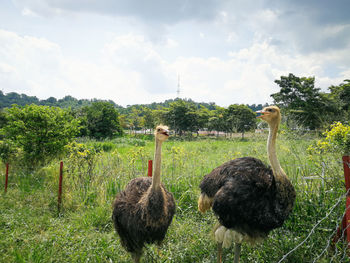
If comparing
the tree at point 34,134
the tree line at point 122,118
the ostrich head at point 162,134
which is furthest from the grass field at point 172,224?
the ostrich head at point 162,134

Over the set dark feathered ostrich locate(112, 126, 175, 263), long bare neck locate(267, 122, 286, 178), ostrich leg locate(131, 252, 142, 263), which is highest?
long bare neck locate(267, 122, 286, 178)

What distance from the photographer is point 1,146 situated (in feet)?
24.0

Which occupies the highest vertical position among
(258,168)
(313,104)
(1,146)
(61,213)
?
(313,104)

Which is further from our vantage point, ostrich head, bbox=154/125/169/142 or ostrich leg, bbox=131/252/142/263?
ostrich leg, bbox=131/252/142/263

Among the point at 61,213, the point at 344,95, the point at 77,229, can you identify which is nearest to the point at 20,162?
the point at 61,213

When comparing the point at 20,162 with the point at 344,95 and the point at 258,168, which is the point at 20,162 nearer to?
the point at 258,168

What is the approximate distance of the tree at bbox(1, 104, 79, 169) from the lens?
7160 mm

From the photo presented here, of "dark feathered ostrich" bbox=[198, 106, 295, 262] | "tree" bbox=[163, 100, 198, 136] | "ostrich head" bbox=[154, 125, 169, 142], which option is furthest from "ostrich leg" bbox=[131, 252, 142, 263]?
"tree" bbox=[163, 100, 198, 136]

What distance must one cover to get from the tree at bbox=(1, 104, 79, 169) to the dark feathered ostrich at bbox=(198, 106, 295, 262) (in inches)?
244

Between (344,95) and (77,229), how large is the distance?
2184 cm

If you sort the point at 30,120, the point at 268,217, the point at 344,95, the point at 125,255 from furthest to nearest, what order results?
the point at 344,95, the point at 30,120, the point at 125,255, the point at 268,217

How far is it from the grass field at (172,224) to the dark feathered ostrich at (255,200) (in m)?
0.49

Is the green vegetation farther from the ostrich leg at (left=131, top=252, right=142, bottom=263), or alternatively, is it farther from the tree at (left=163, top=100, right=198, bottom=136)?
the tree at (left=163, top=100, right=198, bottom=136)

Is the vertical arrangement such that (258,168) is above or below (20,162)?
above
